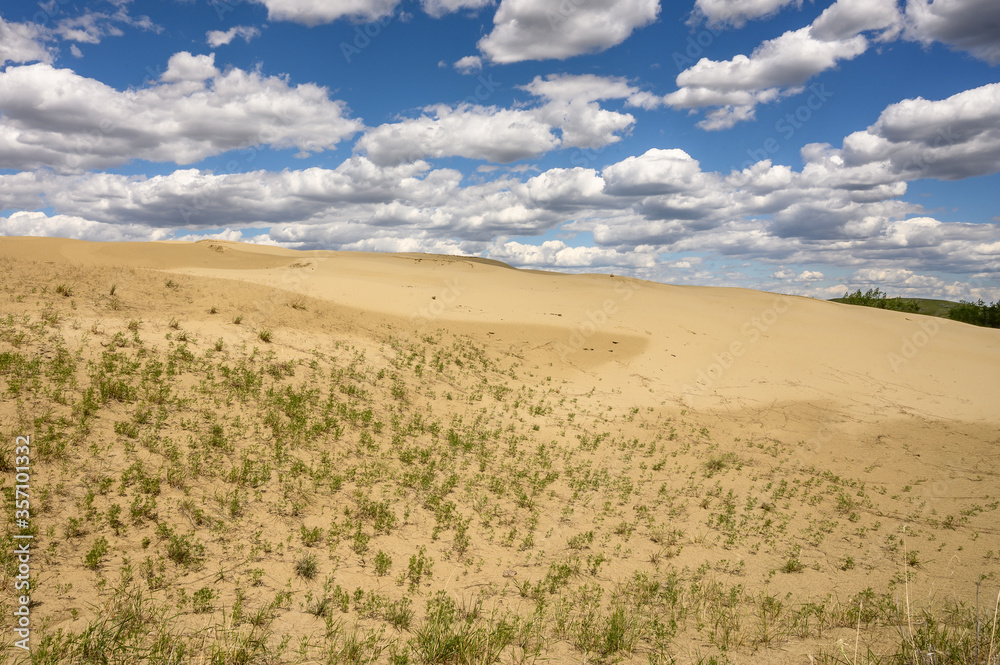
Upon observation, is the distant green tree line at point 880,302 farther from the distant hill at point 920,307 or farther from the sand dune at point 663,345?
the sand dune at point 663,345

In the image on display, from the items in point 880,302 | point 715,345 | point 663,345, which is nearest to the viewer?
point 663,345

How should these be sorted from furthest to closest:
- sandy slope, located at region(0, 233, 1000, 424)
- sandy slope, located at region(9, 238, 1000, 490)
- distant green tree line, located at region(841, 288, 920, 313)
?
distant green tree line, located at region(841, 288, 920, 313) < sandy slope, located at region(0, 233, 1000, 424) < sandy slope, located at region(9, 238, 1000, 490)

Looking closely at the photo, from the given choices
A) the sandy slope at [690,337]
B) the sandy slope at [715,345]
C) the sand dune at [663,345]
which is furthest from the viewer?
the sandy slope at [690,337]

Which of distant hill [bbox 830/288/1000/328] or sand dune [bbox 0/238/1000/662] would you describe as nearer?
sand dune [bbox 0/238/1000/662]

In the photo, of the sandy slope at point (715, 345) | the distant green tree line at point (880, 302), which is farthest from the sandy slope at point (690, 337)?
the distant green tree line at point (880, 302)

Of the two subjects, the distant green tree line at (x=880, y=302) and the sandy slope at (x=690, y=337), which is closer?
the sandy slope at (x=690, y=337)

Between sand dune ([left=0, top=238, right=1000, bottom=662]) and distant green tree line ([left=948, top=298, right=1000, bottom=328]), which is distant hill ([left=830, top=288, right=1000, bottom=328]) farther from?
sand dune ([left=0, top=238, right=1000, bottom=662])

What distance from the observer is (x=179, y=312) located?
13250 mm

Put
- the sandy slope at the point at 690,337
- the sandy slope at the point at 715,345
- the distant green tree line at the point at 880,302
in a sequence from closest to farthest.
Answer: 1. the sandy slope at the point at 715,345
2. the sandy slope at the point at 690,337
3. the distant green tree line at the point at 880,302

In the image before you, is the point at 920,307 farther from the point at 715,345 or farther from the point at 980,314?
the point at 715,345

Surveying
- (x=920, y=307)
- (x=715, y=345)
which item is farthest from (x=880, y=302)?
(x=715, y=345)

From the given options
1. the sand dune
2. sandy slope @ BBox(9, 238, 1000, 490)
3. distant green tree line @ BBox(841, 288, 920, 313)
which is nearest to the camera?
the sand dune

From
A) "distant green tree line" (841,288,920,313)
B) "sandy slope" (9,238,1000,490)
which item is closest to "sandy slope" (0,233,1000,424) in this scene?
"sandy slope" (9,238,1000,490)

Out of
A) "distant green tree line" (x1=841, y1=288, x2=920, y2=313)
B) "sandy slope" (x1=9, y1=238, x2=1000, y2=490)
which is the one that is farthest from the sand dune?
"distant green tree line" (x1=841, y1=288, x2=920, y2=313)
